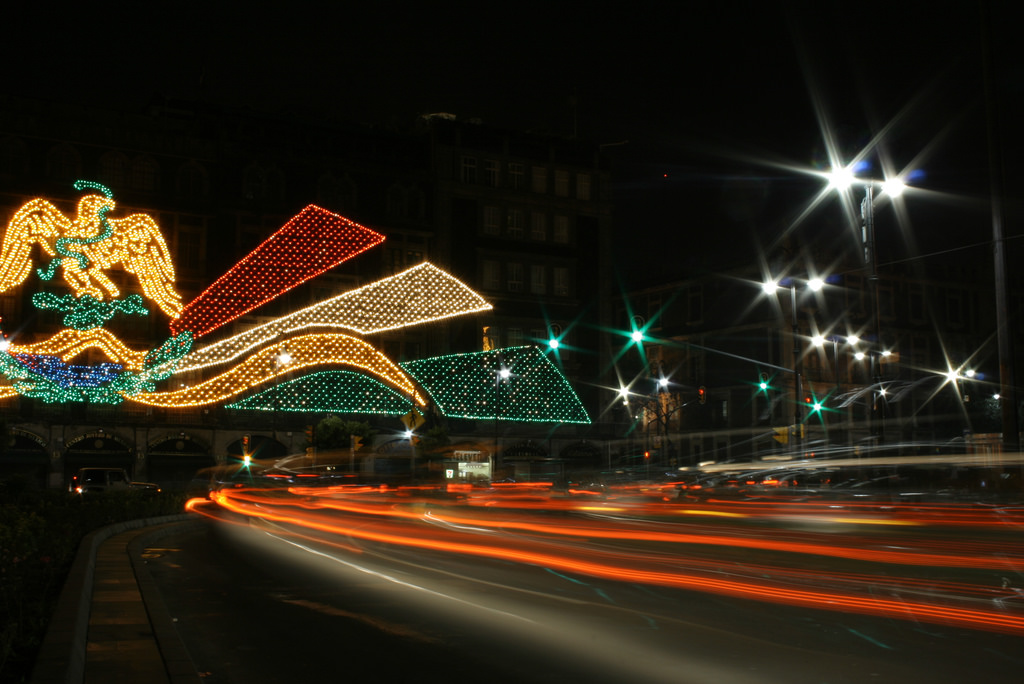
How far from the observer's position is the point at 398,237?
206 ft

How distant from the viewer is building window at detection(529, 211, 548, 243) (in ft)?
219

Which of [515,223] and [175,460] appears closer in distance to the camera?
[175,460]

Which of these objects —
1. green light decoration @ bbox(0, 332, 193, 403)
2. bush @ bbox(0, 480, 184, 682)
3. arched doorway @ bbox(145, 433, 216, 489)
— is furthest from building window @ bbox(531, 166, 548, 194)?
bush @ bbox(0, 480, 184, 682)

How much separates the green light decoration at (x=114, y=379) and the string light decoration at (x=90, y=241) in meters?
3.13

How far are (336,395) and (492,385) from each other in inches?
290

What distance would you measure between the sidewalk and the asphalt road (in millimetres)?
380

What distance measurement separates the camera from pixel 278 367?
41.2 m

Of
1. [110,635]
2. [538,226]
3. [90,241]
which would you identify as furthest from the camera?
[538,226]

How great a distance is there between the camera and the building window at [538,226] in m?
66.7

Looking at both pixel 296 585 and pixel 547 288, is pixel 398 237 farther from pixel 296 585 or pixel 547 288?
pixel 296 585

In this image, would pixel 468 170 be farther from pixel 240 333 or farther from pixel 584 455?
pixel 240 333

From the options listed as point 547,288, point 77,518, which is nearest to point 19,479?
point 77,518

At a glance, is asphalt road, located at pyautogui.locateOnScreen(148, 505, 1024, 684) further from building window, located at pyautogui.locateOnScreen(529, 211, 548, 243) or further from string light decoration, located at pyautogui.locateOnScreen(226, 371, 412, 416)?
building window, located at pyautogui.locateOnScreen(529, 211, 548, 243)

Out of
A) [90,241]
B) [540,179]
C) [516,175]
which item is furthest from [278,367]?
[540,179]
